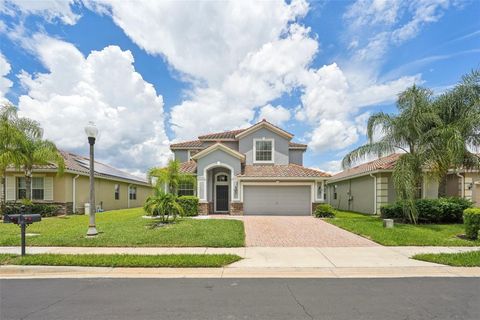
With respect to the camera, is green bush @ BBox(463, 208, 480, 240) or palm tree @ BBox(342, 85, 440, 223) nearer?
green bush @ BBox(463, 208, 480, 240)

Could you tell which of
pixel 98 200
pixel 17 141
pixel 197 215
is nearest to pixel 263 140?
Result: pixel 197 215

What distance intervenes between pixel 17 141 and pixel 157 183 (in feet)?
29.4

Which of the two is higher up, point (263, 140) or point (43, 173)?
point (263, 140)

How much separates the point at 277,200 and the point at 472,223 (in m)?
11.6

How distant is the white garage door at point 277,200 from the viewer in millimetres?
20750

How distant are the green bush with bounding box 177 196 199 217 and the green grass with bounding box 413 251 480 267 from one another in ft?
43.9

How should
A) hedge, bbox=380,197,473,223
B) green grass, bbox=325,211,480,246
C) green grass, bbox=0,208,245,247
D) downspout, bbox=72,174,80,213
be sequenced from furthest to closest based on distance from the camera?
1. downspout, bbox=72,174,80,213
2. hedge, bbox=380,197,473,223
3. green grass, bbox=325,211,480,246
4. green grass, bbox=0,208,245,247

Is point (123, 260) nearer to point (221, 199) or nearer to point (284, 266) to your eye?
point (284, 266)

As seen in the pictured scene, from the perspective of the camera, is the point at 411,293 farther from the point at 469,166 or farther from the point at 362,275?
the point at 469,166

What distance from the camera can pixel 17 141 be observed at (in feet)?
56.9

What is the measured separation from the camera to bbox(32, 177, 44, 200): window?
20234 mm

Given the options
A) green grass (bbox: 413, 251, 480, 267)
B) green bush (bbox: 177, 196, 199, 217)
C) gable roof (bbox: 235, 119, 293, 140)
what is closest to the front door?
green bush (bbox: 177, 196, 199, 217)

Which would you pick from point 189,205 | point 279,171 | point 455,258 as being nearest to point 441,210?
point 455,258

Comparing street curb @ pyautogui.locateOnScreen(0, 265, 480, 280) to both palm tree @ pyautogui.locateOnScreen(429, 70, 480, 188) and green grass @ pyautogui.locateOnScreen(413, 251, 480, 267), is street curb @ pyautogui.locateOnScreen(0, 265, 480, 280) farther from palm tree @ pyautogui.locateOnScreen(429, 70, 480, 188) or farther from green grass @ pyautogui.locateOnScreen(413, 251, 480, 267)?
palm tree @ pyautogui.locateOnScreen(429, 70, 480, 188)
